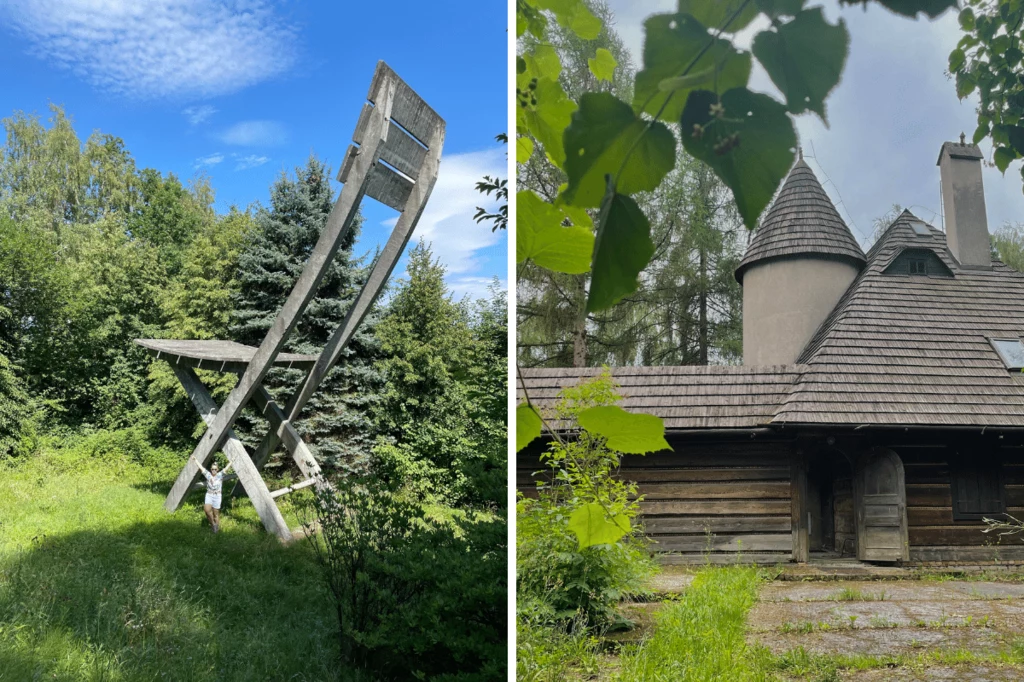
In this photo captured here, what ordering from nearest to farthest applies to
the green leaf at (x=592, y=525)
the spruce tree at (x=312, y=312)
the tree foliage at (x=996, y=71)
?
1. the green leaf at (x=592, y=525)
2. the tree foliage at (x=996, y=71)
3. the spruce tree at (x=312, y=312)

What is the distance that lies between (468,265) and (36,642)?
11.1 ft

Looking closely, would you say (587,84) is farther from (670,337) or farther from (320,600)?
(320,600)

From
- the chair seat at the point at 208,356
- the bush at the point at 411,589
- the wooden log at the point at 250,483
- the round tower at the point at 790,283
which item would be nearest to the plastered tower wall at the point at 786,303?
the round tower at the point at 790,283

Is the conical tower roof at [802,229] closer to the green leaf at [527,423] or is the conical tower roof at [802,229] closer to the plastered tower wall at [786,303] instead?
the plastered tower wall at [786,303]

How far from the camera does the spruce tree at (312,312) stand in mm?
4137

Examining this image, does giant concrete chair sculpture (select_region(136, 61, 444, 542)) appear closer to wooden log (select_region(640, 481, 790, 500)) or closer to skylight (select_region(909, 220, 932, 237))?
wooden log (select_region(640, 481, 790, 500))

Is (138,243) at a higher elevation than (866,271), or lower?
higher

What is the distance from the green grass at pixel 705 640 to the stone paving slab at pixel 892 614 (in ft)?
0.09

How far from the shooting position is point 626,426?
0.61 ft

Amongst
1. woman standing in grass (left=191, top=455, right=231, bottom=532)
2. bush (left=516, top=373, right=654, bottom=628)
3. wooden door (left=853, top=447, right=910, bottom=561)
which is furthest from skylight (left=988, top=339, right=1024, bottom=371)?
woman standing in grass (left=191, top=455, right=231, bottom=532)

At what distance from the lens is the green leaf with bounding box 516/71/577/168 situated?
264mm

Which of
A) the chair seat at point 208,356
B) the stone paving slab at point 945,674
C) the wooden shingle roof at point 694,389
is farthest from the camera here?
the chair seat at point 208,356

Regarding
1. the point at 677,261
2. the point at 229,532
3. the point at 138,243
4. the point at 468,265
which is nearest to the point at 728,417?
the point at 677,261

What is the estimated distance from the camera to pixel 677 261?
23.1 inches
